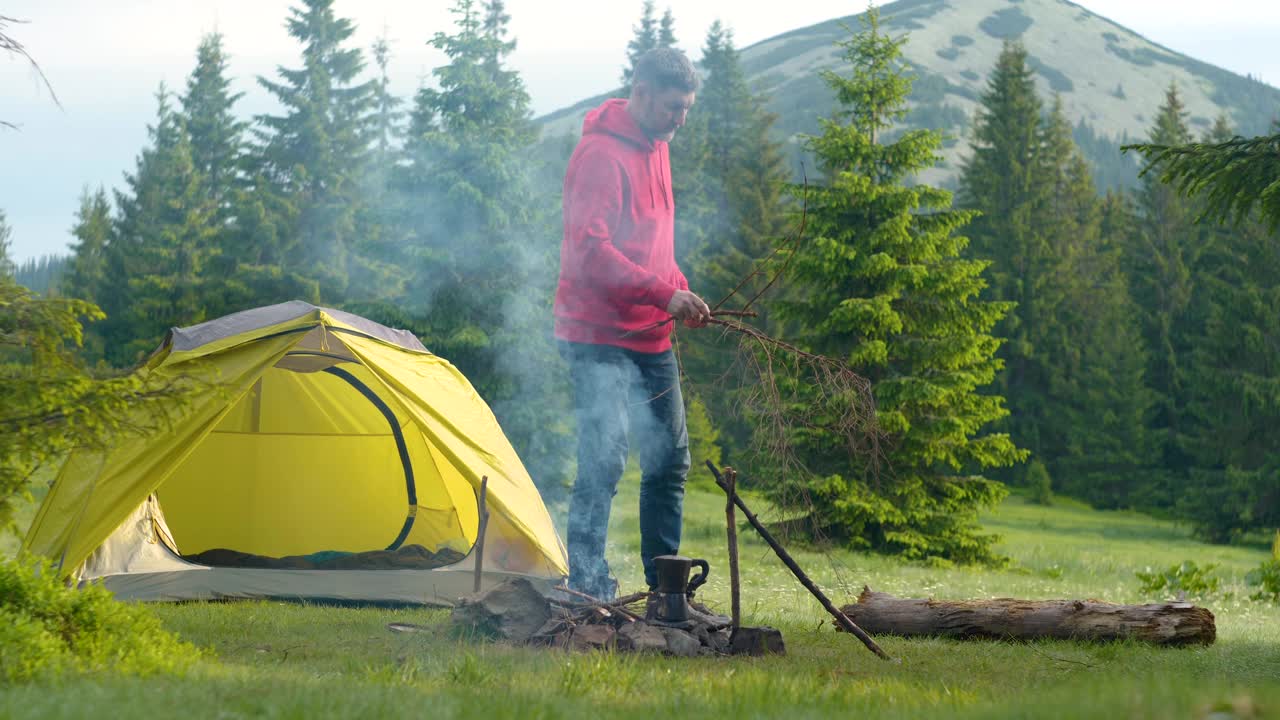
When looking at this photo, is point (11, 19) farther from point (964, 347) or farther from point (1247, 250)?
point (1247, 250)

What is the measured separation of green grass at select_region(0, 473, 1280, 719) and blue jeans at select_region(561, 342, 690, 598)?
683 millimetres

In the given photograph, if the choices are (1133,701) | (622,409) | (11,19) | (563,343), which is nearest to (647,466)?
(622,409)

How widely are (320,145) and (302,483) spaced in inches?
1028

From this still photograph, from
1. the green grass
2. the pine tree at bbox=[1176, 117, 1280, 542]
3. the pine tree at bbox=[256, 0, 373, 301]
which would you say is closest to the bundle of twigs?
the green grass

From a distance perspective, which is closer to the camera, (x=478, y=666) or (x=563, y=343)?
(x=478, y=666)

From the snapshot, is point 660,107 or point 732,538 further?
point 660,107

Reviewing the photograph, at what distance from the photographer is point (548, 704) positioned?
270 centimetres

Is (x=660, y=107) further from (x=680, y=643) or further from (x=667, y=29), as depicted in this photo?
(x=667, y=29)

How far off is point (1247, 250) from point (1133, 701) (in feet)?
85.0

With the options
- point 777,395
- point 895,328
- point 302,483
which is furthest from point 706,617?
point 895,328

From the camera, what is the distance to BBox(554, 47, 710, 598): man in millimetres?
4473

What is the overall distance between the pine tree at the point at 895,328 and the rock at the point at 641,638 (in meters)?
8.05

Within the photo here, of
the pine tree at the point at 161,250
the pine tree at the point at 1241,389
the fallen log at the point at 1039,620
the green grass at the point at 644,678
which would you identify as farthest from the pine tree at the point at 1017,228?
the fallen log at the point at 1039,620

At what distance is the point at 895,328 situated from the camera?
12.1m
